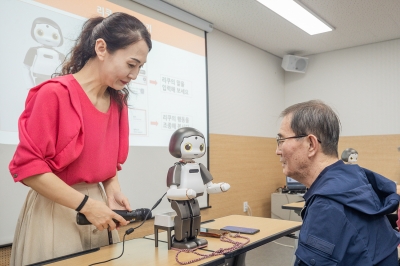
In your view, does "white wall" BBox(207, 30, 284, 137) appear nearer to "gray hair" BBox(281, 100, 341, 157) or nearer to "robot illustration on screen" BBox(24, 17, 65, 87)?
"robot illustration on screen" BBox(24, 17, 65, 87)

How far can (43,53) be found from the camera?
6.97 ft

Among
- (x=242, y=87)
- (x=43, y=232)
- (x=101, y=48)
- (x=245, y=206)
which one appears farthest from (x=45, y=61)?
(x=245, y=206)

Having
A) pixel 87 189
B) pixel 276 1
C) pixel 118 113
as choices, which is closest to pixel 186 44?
pixel 276 1

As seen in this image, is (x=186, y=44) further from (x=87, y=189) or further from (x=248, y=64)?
(x=87, y=189)

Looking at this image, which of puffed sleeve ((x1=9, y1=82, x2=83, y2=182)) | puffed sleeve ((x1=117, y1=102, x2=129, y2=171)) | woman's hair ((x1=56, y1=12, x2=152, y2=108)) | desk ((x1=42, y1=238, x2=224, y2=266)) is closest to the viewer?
puffed sleeve ((x1=9, y1=82, x2=83, y2=182))

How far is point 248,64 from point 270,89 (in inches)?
24.3

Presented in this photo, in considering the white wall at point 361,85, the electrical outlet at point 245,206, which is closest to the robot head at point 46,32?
the electrical outlet at point 245,206

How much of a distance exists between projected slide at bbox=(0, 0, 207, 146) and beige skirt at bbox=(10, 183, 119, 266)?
0.95 metres

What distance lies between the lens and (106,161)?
132 cm

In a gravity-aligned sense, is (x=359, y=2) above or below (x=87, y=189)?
above

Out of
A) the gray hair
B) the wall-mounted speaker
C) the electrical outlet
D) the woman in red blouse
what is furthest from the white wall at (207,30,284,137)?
the gray hair

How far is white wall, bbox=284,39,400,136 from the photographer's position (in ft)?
13.6

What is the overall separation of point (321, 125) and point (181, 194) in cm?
60

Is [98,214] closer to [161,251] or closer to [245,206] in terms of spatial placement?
[161,251]
